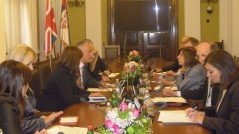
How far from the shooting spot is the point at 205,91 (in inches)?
155

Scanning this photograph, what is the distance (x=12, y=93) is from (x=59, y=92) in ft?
5.94

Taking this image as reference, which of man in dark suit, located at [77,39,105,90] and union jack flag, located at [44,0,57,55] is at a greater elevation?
union jack flag, located at [44,0,57,55]

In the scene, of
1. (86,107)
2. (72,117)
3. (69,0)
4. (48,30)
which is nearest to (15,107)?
(72,117)

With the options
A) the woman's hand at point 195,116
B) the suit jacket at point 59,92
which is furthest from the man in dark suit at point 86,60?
the woman's hand at point 195,116

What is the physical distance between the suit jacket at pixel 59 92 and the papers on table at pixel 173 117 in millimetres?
1055

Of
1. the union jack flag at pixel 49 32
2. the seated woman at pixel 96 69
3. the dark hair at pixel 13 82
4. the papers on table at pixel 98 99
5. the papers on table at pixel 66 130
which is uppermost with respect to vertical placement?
the union jack flag at pixel 49 32

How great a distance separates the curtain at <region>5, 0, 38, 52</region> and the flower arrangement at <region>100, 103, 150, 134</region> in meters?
6.37

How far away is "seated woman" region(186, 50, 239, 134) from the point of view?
8.47 ft

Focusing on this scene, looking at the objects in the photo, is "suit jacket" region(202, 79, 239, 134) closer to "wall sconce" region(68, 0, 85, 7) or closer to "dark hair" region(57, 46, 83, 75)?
"dark hair" region(57, 46, 83, 75)

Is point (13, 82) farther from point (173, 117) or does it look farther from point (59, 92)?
point (59, 92)

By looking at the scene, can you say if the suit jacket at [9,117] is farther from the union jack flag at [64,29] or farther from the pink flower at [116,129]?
the union jack flag at [64,29]

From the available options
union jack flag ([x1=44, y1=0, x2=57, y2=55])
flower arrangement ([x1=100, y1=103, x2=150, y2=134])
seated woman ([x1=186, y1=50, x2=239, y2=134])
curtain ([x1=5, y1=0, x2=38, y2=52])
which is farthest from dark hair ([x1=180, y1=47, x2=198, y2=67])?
curtain ([x1=5, y1=0, x2=38, y2=52])

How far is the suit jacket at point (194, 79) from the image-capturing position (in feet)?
14.5

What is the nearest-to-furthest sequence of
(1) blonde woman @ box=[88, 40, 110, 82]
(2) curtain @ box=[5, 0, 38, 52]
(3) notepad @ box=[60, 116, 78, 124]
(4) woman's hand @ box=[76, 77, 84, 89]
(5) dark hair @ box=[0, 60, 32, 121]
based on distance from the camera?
(5) dark hair @ box=[0, 60, 32, 121] → (3) notepad @ box=[60, 116, 78, 124] → (4) woman's hand @ box=[76, 77, 84, 89] → (1) blonde woman @ box=[88, 40, 110, 82] → (2) curtain @ box=[5, 0, 38, 52]
